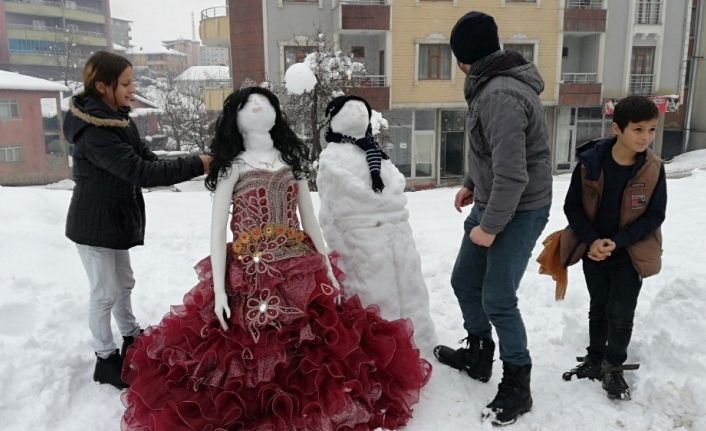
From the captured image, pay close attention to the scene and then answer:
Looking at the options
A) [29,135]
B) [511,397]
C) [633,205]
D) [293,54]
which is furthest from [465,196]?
[29,135]

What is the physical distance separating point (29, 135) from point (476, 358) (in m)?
26.8

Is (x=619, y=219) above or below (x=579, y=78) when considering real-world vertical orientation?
below

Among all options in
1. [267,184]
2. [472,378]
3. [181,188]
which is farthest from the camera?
[181,188]

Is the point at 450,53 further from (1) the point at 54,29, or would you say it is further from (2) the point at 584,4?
(1) the point at 54,29

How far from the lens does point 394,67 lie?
1895 cm

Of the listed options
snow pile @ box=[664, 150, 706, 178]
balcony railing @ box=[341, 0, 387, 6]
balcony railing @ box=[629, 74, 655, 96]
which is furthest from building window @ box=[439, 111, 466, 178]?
snow pile @ box=[664, 150, 706, 178]

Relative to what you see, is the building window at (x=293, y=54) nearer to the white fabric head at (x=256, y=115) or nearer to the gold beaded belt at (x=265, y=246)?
the white fabric head at (x=256, y=115)

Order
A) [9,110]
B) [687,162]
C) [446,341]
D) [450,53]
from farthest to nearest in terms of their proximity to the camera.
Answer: [9,110], [687,162], [450,53], [446,341]

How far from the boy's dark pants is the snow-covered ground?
0.80 feet

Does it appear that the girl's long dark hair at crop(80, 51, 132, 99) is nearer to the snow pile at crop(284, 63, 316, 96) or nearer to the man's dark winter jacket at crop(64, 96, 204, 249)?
the man's dark winter jacket at crop(64, 96, 204, 249)

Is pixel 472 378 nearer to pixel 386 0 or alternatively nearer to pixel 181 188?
pixel 181 188

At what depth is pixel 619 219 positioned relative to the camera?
10.4ft

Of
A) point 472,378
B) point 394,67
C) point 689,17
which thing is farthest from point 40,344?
point 689,17

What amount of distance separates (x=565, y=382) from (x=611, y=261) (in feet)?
2.69
